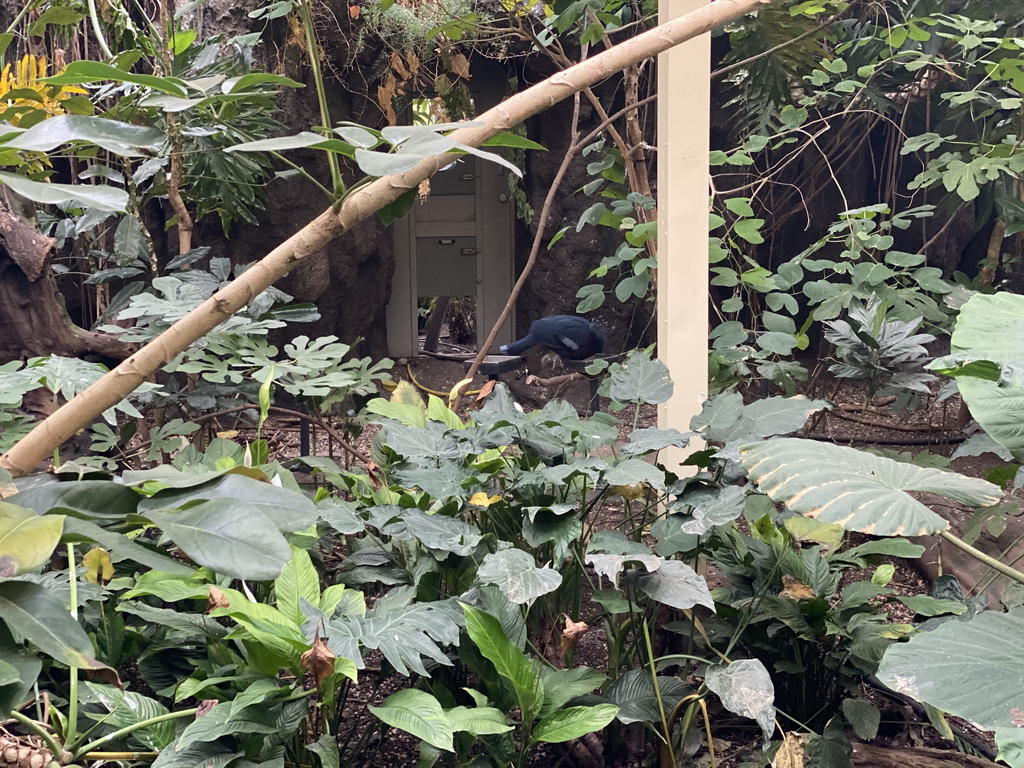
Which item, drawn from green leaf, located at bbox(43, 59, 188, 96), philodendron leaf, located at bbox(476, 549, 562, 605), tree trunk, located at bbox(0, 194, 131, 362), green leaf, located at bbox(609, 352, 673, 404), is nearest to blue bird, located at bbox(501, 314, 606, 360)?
tree trunk, located at bbox(0, 194, 131, 362)

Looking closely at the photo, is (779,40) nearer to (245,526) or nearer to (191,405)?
(191,405)

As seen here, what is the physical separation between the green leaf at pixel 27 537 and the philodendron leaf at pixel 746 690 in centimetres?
83

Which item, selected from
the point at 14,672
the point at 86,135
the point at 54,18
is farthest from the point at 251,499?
the point at 54,18

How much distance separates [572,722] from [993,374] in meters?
0.72

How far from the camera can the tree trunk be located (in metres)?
2.10

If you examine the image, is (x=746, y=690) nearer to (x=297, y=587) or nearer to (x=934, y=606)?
(x=934, y=606)

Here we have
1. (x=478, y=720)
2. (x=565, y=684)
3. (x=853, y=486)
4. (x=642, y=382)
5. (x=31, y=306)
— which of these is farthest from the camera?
(x=31, y=306)

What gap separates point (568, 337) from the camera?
315 centimetres

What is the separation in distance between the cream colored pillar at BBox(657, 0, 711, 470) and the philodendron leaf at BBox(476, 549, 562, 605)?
551mm

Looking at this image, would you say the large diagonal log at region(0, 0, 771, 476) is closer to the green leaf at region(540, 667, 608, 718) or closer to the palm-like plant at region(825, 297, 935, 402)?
the green leaf at region(540, 667, 608, 718)

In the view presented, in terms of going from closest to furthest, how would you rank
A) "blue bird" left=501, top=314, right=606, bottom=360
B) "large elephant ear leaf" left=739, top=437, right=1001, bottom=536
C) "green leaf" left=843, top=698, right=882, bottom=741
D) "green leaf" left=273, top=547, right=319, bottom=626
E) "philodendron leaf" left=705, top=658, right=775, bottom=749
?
"large elephant ear leaf" left=739, top=437, right=1001, bottom=536
"philodendron leaf" left=705, top=658, right=775, bottom=749
"green leaf" left=273, top=547, right=319, bottom=626
"green leaf" left=843, top=698, right=882, bottom=741
"blue bird" left=501, top=314, right=606, bottom=360

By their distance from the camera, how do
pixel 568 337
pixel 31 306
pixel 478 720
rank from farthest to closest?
1. pixel 568 337
2. pixel 31 306
3. pixel 478 720

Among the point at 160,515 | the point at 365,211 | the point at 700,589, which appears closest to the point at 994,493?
the point at 700,589

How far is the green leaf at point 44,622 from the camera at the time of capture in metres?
0.45
